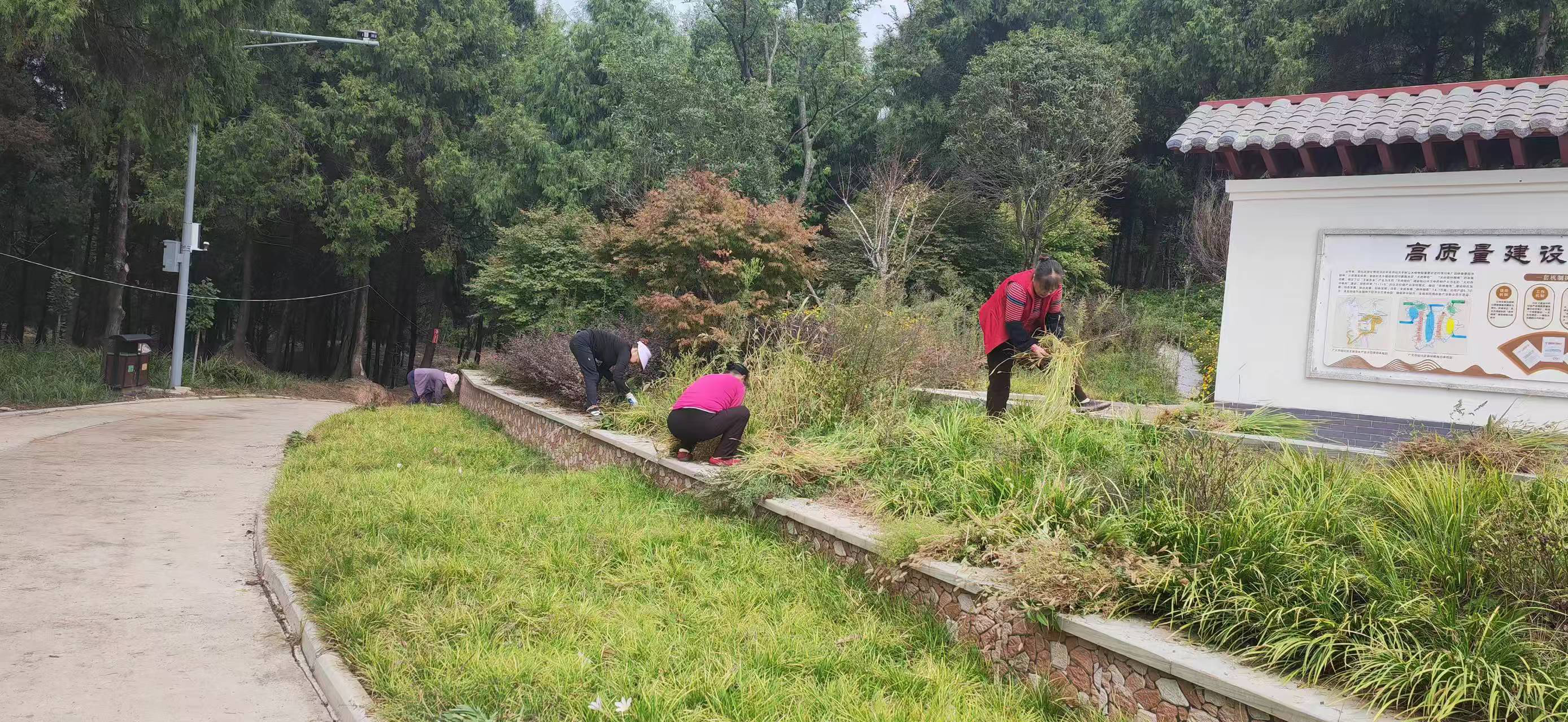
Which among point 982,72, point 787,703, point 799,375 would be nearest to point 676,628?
point 787,703

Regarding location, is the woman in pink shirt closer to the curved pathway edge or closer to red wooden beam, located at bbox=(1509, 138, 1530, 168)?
the curved pathway edge

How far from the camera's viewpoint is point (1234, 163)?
349 inches

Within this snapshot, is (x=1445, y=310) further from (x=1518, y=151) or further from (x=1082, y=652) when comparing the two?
(x=1082, y=652)

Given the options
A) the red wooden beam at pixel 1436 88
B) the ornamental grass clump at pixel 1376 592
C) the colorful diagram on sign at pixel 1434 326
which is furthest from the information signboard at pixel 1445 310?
the ornamental grass clump at pixel 1376 592

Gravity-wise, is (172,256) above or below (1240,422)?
above

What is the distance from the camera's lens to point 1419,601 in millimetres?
3711

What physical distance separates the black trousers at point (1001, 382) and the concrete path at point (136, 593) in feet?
16.4

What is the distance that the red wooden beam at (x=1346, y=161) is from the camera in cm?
821

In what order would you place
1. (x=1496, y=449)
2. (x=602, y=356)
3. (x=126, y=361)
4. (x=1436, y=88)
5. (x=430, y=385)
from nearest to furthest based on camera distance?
(x=1496, y=449), (x=1436, y=88), (x=602, y=356), (x=126, y=361), (x=430, y=385)

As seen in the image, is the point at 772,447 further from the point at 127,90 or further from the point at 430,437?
the point at 127,90

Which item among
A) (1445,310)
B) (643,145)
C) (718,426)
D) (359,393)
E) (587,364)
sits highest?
(643,145)

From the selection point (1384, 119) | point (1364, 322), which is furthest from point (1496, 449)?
point (1384, 119)

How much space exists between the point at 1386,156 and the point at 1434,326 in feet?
4.62

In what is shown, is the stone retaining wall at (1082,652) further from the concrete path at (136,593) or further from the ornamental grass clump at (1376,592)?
the concrete path at (136,593)
